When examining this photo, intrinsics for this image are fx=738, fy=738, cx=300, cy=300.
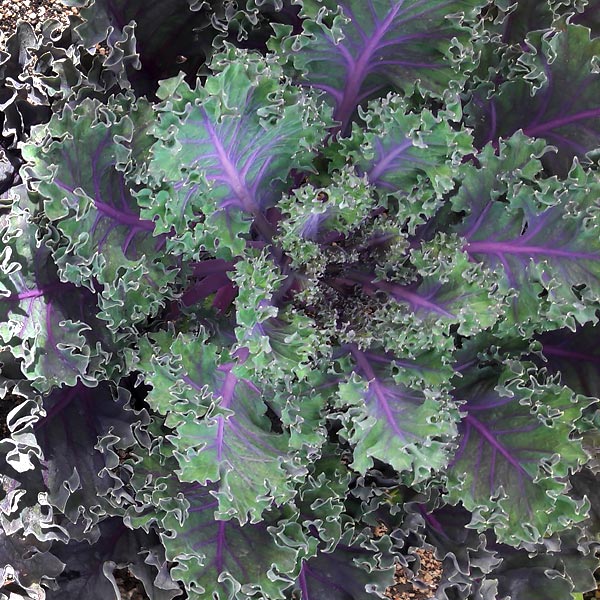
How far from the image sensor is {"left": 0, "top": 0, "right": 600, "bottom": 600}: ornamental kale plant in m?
1.72

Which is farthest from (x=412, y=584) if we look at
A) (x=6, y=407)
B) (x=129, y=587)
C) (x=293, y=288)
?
(x=6, y=407)

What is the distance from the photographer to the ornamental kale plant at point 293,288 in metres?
1.72

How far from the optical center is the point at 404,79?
1.99m

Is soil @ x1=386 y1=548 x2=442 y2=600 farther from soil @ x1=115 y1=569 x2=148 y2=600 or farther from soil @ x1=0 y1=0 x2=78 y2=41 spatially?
soil @ x1=0 y1=0 x2=78 y2=41

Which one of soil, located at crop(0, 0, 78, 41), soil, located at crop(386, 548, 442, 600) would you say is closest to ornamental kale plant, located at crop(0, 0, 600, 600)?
soil, located at crop(386, 548, 442, 600)

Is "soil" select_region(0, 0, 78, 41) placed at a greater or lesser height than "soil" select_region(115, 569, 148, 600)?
greater

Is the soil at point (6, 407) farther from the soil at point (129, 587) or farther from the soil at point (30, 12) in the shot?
the soil at point (30, 12)

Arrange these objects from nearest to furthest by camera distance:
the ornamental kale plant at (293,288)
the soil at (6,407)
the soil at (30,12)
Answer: the ornamental kale plant at (293,288)
the soil at (6,407)
the soil at (30,12)

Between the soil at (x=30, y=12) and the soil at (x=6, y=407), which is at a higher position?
the soil at (x=30, y=12)

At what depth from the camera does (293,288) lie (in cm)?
204

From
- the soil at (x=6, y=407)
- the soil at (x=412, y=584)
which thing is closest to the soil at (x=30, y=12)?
the soil at (x=6, y=407)

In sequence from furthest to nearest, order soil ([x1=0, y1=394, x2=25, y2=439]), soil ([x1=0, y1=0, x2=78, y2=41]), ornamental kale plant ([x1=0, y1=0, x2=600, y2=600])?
soil ([x1=0, y1=0, x2=78, y2=41])
soil ([x1=0, y1=394, x2=25, y2=439])
ornamental kale plant ([x1=0, y1=0, x2=600, y2=600])

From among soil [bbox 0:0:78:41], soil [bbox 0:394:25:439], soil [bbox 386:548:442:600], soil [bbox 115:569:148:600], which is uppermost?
soil [bbox 0:0:78:41]

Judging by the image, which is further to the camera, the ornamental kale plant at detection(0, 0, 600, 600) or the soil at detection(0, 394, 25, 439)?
the soil at detection(0, 394, 25, 439)
